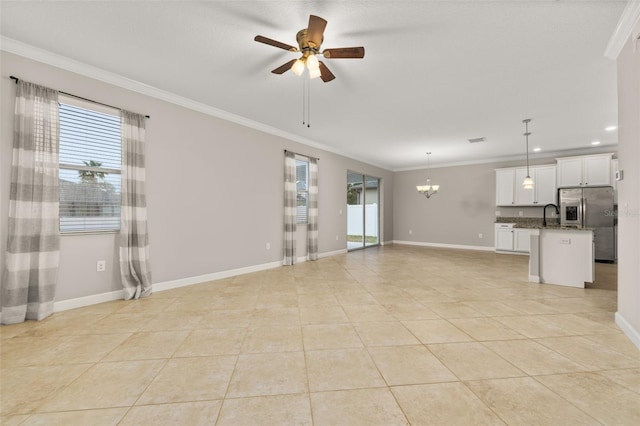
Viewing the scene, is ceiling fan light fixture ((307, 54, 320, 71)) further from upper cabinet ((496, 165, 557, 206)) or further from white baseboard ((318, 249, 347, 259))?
upper cabinet ((496, 165, 557, 206))

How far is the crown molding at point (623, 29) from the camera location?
209cm

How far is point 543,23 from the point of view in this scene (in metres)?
2.29

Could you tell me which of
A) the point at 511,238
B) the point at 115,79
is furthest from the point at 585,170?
the point at 115,79

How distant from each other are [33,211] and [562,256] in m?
6.86

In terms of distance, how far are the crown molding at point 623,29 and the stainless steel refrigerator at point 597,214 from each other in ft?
15.5

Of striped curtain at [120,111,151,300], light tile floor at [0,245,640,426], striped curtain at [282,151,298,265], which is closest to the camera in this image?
light tile floor at [0,245,640,426]

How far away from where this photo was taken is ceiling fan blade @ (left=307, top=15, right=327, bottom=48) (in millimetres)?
1928

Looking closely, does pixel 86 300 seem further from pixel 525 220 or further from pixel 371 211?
pixel 525 220

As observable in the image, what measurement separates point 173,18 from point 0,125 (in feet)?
6.83

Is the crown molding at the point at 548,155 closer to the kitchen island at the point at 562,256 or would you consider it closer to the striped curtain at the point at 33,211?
the kitchen island at the point at 562,256

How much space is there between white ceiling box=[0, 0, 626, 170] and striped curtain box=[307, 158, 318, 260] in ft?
4.77

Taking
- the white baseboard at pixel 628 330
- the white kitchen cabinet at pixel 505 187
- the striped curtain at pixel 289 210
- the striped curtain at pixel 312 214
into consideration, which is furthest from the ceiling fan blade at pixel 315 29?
the white kitchen cabinet at pixel 505 187

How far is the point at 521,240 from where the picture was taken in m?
7.04

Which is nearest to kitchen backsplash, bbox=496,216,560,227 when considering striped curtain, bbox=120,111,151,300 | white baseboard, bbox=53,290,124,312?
striped curtain, bbox=120,111,151,300
